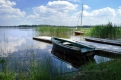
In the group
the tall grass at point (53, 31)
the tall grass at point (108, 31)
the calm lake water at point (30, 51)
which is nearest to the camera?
the calm lake water at point (30, 51)

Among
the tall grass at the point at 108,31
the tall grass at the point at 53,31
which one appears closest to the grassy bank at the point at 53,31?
the tall grass at the point at 53,31

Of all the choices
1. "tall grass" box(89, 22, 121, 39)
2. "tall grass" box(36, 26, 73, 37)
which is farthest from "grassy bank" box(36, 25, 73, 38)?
"tall grass" box(89, 22, 121, 39)

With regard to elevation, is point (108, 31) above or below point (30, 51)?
above

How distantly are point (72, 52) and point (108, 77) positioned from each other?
4.80m

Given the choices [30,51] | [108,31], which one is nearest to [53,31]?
[108,31]

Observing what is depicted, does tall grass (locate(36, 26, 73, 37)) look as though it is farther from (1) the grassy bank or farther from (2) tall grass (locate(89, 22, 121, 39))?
(2) tall grass (locate(89, 22, 121, 39))

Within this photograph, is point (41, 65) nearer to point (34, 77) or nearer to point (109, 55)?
point (34, 77)

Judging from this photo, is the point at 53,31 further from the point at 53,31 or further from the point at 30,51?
the point at 30,51

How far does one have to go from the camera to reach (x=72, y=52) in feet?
27.7

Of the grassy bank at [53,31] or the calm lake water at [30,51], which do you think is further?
the grassy bank at [53,31]

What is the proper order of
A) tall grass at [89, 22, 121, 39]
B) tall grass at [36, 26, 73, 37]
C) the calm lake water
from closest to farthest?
the calm lake water < tall grass at [89, 22, 121, 39] < tall grass at [36, 26, 73, 37]

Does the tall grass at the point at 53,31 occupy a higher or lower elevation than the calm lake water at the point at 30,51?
higher

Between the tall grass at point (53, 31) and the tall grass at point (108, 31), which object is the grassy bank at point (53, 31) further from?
the tall grass at point (108, 31)

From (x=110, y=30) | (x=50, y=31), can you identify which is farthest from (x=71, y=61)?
(x=50, y=31)
